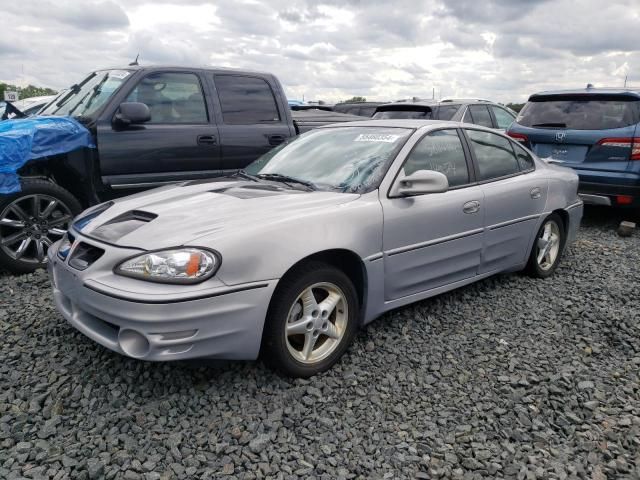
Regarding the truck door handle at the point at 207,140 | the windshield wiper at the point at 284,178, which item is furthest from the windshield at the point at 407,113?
the windshield wiper at the point at 284,178

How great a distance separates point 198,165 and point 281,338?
3066 millimetres

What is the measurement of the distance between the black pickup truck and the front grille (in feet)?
6.31

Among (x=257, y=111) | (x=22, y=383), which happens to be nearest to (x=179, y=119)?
(x=257, y=111)

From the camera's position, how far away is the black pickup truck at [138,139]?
4711 millimetres

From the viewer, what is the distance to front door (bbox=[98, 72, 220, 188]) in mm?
5008

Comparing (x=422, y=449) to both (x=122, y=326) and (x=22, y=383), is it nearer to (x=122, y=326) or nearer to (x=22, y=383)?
(x=122, y=326)

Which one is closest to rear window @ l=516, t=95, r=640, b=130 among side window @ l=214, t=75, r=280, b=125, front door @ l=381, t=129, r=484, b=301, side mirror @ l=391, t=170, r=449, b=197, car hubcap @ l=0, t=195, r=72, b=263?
front door @ l=381, t=129, r=484, b=301

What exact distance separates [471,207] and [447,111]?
529 centimetres

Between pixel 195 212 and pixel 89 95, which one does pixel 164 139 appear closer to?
pixel 89 95

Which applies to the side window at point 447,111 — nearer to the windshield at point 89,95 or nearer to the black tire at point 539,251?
the black tire at point 539,251

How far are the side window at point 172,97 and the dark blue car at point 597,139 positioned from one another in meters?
4.15

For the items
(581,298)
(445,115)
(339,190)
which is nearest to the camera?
(339,190)

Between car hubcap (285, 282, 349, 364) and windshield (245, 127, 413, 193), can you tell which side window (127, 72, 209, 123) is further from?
car hubcap (285, 282, 349, 364)

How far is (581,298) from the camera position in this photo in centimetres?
453
